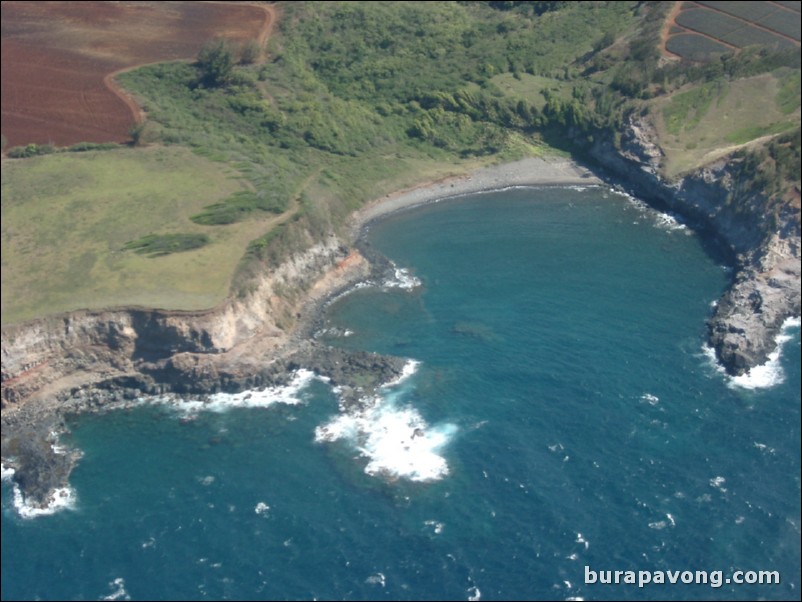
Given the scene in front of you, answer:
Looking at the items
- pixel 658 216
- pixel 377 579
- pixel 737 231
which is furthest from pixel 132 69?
pixel 377 579

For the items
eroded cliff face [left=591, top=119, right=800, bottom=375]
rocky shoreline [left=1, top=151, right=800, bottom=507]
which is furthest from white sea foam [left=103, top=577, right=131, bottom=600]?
eroded cliff face [left=591, top=119, right=800, bottom=375]

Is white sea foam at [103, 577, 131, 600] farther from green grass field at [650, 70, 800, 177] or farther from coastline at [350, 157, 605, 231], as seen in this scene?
green grass field at [650, 70, 800, 177]

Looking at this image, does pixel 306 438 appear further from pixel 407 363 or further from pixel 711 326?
pixel 711 326

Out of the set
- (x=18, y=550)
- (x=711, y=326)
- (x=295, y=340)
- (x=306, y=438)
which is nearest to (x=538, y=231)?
(x=711, y=326)

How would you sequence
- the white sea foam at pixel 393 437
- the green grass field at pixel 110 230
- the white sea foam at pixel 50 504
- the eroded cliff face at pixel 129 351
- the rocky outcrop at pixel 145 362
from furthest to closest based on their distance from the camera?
the green grass field at pixel 110 230, the eroded cliff face at pixel 129 351, the rocky outcrop at pixel 145 362, the white sea foam at pixel 393 437, the white sea foam at pixel 50 504

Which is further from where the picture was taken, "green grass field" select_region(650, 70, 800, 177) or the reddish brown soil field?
"green grass field" select_region(650, 70, 800, 177)

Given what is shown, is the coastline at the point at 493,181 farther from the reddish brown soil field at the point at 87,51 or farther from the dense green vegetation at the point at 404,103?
the reddish brown soil field at the point at 87,51

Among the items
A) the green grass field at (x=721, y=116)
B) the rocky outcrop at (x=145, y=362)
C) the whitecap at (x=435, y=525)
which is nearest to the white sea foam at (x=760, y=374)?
the rocky outcrop at (x=145, y=362)
